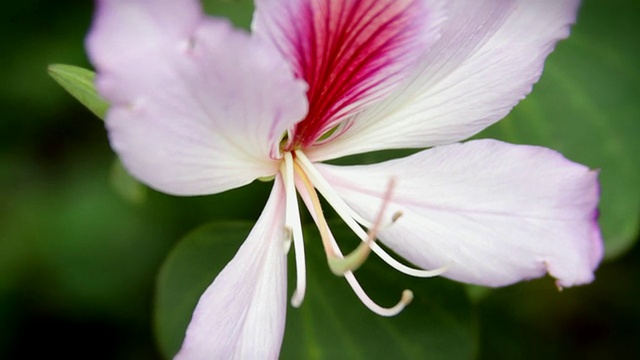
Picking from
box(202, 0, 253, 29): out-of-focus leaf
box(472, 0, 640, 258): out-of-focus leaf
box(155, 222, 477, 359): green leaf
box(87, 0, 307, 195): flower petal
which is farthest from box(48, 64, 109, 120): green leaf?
box(472, 0, 640, 258): out-of-focus leaf

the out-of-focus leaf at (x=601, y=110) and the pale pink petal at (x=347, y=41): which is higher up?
the pale pink petal at (x=347, y=41)

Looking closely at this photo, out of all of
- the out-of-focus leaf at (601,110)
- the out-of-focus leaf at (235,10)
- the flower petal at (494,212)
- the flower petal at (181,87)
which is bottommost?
the out-of-focus leaf at (601,110)

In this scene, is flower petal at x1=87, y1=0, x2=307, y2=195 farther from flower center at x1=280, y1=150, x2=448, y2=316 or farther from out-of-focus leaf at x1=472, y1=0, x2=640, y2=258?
out-of-focus leaf at x1=472, y1=0, x2=640, y2=258

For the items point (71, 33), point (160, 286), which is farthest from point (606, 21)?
point (71, 33)

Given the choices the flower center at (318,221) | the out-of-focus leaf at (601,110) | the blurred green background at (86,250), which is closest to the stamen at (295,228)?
the flower center at (318,221)

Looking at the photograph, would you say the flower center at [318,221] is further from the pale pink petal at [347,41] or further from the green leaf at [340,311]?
the green leaf at [340,311]

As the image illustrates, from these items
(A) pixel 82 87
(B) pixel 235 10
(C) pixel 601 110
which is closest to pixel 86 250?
(B) pixel 235 10

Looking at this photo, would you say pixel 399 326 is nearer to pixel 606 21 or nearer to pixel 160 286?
pixel 160 286
